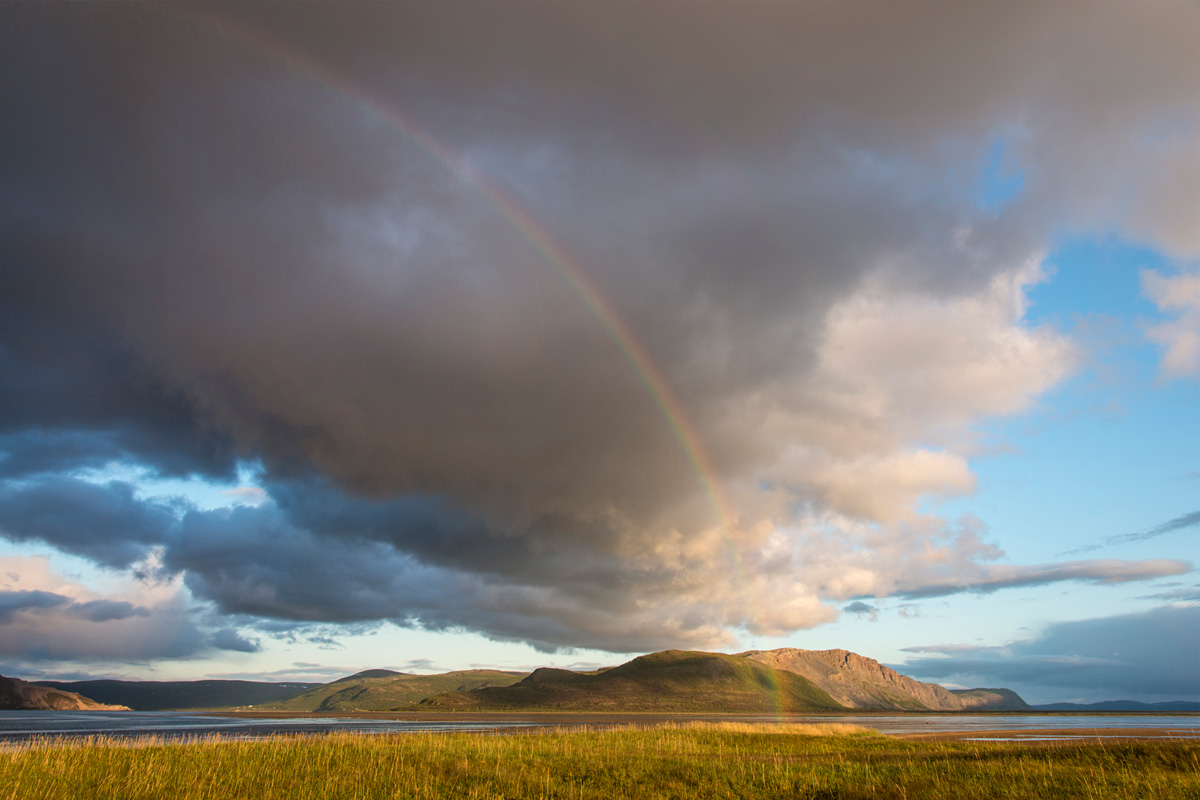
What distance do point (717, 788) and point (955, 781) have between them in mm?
13389

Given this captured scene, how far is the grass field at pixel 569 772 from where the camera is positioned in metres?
30.8

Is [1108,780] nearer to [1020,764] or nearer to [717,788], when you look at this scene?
[1020,764]

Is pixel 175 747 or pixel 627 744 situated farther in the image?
pixel 627 744

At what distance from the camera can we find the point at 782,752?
54625 millimetres

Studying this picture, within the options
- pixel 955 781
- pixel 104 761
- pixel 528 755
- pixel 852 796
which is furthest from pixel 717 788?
pixel 104 761

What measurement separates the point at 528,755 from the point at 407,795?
64.5 ft

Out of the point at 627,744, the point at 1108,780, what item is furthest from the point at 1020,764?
the point at 627,744

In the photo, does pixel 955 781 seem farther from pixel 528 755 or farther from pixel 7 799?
pixel 7 799

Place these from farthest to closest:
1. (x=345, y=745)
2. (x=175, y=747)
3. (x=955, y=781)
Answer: (x=345, y=745) → (x=175, y=747) → (x=955, y=781)

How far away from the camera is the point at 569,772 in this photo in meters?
38.2

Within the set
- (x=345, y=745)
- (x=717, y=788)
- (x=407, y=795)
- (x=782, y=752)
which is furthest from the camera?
(x=782, y=752)

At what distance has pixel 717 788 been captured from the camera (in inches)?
1305

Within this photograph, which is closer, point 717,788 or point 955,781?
point 717,788

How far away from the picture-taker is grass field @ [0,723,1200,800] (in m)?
30.8
